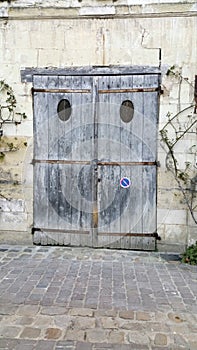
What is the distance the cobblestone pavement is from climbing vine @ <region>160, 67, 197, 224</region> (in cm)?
89

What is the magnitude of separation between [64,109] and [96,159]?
0.83 metres

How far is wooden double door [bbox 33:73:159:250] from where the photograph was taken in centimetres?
414

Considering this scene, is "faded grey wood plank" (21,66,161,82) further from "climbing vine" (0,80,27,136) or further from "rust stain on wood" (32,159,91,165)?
"rust stain on wood" (32,159,91,165)

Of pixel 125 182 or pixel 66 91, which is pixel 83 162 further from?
pixel 66 91

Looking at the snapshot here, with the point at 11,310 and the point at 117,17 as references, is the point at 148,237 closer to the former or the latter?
the point at 11,310

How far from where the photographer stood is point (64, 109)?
4254mm

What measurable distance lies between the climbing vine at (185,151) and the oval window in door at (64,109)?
1304mm

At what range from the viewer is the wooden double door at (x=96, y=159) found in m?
4.14

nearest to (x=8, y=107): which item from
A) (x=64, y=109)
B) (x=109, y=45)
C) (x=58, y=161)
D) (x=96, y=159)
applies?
(x=64, y=109)

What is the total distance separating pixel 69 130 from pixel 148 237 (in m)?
1.85

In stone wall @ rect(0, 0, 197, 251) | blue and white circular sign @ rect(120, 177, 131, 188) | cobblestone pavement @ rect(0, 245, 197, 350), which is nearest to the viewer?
cobblestone pavement @ rect(0, 245, 197, 350)

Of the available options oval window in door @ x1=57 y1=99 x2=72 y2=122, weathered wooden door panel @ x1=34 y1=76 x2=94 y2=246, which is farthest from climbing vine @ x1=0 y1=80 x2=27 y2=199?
oval window in door @ x1=57 y1=99 x2=72 y2=122

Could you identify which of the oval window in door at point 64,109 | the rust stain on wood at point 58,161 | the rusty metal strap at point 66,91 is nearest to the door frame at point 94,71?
the rusty metal strap at point 66,91

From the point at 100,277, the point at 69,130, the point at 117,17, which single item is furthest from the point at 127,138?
the point at 100,277
